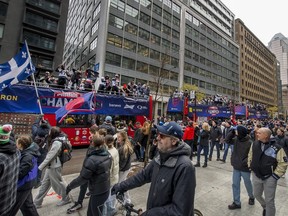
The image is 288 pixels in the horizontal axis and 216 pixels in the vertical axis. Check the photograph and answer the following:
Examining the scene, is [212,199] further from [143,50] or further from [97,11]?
[97,11]

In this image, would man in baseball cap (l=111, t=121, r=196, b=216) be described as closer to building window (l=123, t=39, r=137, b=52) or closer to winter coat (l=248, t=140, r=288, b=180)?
winter coat (l=248, t=140, r=288, b=180)

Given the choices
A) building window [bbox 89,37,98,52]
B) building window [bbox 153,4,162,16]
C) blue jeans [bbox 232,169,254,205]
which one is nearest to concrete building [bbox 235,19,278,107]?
building window [bbox 153,4,162,16]

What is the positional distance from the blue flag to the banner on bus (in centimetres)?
69

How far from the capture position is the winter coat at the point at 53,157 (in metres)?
4.10

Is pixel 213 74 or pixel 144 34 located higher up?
pixel 144 34

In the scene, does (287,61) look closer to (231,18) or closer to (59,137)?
(231,18)

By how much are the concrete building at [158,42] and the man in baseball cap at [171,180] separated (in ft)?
76.3

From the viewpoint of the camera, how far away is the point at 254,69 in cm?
8006

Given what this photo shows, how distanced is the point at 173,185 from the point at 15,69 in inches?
349

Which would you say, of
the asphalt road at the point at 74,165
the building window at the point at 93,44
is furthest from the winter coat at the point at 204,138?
the building window at the point at 93,44

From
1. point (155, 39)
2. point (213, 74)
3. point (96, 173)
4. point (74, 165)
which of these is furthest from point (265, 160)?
point (213, 74)

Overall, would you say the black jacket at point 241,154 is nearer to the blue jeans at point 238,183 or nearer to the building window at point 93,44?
the blue jeans at point 238,183

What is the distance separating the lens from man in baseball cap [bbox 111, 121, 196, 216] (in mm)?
1744

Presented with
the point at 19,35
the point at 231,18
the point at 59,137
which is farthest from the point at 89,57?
the point at 231,18
